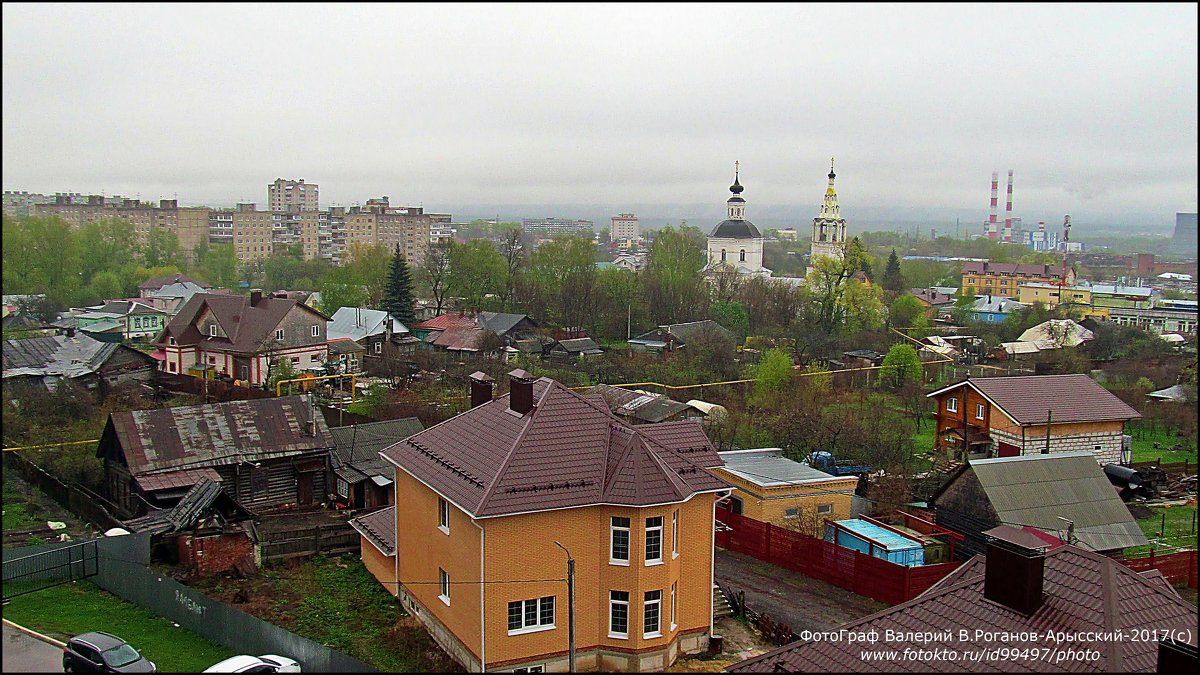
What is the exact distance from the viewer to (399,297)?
1665 inches

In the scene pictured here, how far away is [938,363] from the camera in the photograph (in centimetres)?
3900

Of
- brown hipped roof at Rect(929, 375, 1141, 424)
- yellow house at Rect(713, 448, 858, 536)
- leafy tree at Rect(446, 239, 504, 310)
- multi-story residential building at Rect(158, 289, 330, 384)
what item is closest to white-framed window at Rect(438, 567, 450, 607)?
yellow house at Rect(713, 448, 858, 536)

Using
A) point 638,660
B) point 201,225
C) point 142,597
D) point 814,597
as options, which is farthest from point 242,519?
point 201,225

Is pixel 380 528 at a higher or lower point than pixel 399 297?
lower

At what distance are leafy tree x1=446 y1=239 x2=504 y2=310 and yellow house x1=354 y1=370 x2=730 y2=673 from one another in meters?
33.5

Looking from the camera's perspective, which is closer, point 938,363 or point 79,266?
point 938,363

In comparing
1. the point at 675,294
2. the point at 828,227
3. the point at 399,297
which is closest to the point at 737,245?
the point at 828,227

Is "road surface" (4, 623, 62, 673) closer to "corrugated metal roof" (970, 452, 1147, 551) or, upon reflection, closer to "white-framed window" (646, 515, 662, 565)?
"white-framed window" (646, 515, 662, 565)

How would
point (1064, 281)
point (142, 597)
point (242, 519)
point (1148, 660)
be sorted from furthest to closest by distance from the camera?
1. point (1064, 281)
2. point (242, 519)
3. point (142, 597)
4. point (1148, 660)

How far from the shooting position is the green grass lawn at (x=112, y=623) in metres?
11.7

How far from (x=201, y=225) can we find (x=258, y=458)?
185 feet

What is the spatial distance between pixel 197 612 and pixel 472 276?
3445 centimetres

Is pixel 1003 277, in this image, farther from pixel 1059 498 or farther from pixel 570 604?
pixel 570 604

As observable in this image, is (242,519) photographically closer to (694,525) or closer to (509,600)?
(509,600)
